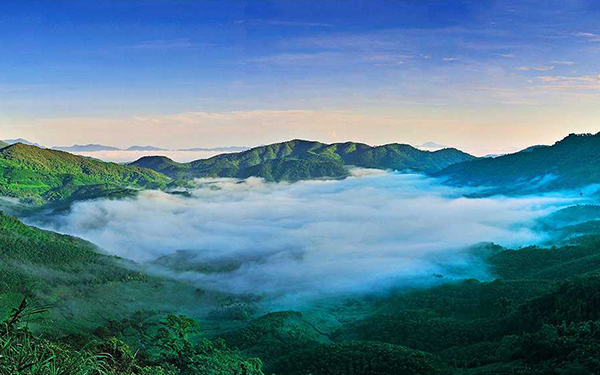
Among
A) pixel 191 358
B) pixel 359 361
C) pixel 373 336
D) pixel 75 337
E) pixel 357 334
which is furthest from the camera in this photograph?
pixel 357 334

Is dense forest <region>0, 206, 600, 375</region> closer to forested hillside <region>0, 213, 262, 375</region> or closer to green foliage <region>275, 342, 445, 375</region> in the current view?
forested hillside <region>0, 213, 262, 375</region>

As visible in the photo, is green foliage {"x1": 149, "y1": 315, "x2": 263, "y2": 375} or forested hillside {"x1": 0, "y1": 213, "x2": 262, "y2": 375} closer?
forested hillside {"x1": 0, "y1": 213, "x2": 262, "y2": 375}

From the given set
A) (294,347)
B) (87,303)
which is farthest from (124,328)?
(294,347)

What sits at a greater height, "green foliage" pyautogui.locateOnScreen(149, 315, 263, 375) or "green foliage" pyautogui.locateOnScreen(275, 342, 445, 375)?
"green foliage" pyautogui.locateOnScreen(149, 315, 263, 375)

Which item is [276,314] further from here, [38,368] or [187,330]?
[38,368]

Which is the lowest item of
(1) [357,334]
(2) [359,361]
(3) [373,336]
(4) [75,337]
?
(1) [357,334]

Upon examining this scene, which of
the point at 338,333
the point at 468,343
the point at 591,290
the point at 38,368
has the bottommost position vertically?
the point at 338,333

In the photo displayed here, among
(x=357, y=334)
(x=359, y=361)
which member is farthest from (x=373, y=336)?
(x=359, y=361)

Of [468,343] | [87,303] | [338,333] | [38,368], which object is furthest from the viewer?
[87,303]

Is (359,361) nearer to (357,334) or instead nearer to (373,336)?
(373,336)

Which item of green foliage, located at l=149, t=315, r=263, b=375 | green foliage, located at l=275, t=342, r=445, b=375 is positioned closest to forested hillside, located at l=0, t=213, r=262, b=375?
green foliage, located at l=149, t=315, r=263, b=375

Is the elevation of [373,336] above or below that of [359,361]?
below
